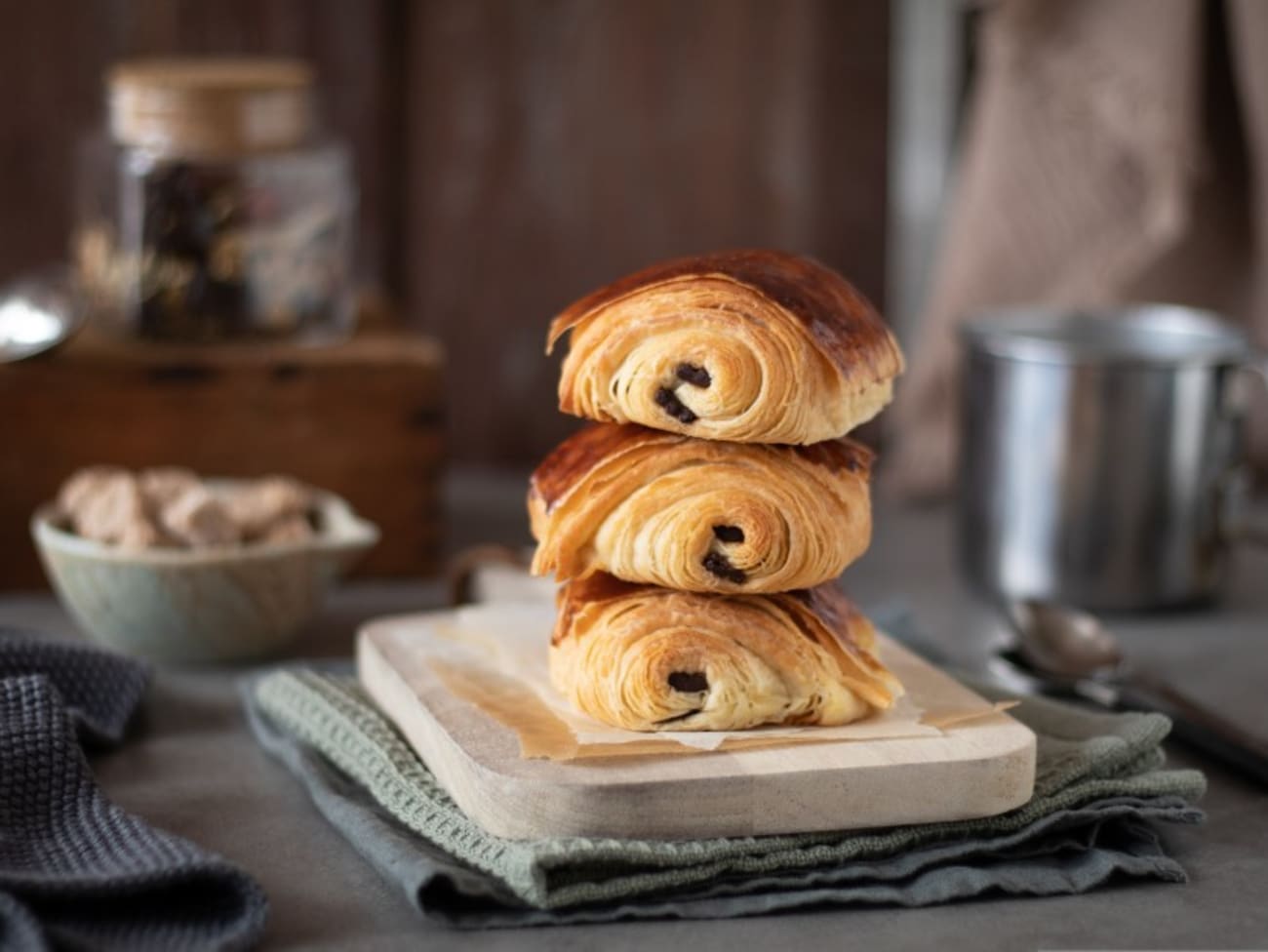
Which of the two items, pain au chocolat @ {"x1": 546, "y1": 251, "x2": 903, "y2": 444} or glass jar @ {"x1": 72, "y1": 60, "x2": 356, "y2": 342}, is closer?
pain au chocolat @ {"x1": 546, "y1": 251, "x2": 903, "y2": 444}

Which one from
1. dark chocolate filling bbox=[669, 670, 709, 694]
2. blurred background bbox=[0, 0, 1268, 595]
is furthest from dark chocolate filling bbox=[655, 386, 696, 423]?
blurred background bbox=[0, 0, 1268, 595]

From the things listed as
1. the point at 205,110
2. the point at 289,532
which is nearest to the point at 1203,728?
the point at 289,532

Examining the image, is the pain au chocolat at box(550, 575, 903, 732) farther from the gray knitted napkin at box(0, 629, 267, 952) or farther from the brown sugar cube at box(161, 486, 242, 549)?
the brown sugar cube at box(161, 486, 242, 549)

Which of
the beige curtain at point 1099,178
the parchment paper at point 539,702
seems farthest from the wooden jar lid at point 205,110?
the beige curtain at point 1099,178

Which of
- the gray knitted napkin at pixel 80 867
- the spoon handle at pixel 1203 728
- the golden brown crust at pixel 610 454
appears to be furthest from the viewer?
the spoon handle at pixel 1203 728

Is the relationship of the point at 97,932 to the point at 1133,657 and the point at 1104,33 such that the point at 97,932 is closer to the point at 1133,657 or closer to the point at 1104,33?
the point at 1133,657

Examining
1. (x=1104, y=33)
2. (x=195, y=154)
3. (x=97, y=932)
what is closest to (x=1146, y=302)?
(x=1104, y=33)

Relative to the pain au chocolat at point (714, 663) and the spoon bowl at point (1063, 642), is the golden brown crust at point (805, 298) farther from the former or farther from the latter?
the spoon bowl at point (1063, 642)
